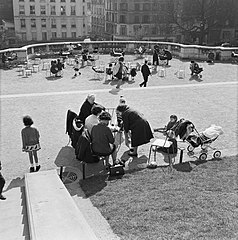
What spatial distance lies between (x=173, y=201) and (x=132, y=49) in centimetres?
2628

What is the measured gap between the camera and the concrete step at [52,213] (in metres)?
6.06

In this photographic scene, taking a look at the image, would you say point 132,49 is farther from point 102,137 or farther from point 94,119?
point 102,137

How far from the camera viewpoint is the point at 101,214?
770cm

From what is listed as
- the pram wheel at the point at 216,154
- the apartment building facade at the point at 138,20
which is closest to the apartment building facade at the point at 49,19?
the apartment building facade at the point at 138,20

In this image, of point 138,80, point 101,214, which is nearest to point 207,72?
point 138,80

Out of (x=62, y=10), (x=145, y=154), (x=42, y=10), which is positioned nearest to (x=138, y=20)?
(x=62, y=10)

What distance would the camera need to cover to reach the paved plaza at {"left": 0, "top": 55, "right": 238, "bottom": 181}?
11.7m

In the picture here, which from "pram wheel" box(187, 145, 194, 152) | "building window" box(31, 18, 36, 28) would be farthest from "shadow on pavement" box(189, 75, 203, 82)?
"building window" box(31, 18, 36, 28)

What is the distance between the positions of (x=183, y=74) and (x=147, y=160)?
13010 millimetres

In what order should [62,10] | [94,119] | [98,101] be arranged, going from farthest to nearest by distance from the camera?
[62,10]
[98,101]
[94,119]

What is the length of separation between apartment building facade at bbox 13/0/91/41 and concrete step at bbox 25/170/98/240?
86.6 metres

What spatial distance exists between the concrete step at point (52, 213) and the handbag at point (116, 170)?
1462 mm

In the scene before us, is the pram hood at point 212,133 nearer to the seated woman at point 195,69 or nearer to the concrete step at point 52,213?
the concrete step at point 52,213

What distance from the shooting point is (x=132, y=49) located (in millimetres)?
33094
